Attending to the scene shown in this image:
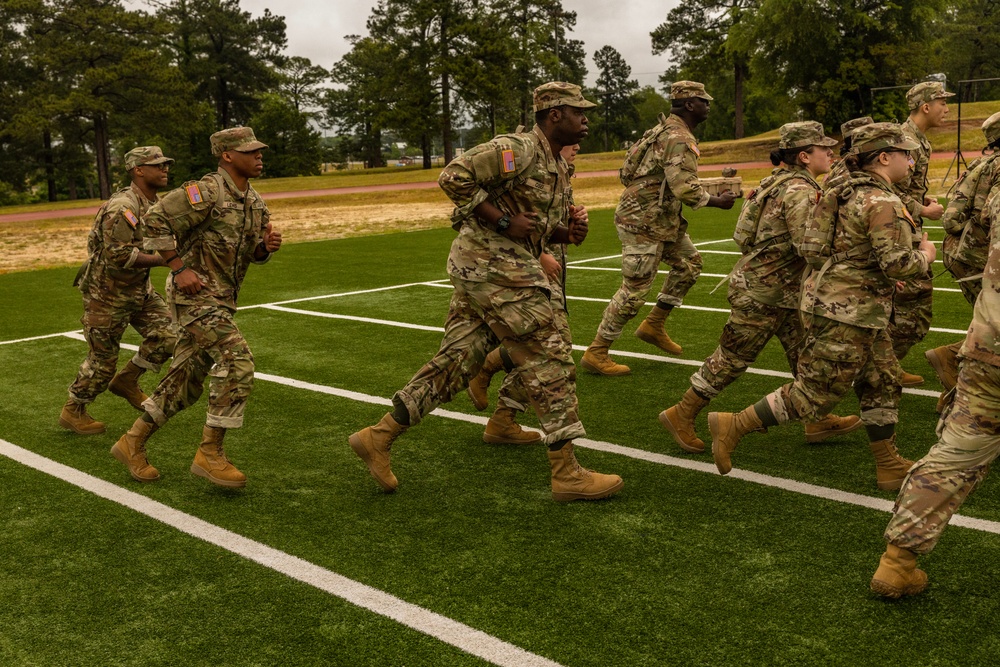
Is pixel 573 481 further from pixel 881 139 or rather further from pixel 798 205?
pixel 881 139

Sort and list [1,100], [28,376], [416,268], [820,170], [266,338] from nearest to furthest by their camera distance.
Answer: [820,170] < [28,376] < [266,338] < [416,268] < [1,100]

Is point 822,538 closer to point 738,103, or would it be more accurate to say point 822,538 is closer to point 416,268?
point 416,268

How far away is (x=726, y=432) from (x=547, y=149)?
6.27ft

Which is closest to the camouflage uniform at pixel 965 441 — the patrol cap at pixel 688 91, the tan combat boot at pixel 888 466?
the tan combat boot at pixel 888 466

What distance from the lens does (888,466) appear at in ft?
18.1

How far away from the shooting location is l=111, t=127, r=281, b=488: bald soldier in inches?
226

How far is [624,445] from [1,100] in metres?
57.0

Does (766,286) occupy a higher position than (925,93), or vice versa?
(925,93)

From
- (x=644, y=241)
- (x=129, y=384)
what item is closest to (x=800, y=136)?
(x=644, y=241)

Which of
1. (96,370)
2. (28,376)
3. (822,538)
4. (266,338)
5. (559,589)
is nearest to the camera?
(559,589)

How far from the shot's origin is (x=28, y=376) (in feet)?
30.6

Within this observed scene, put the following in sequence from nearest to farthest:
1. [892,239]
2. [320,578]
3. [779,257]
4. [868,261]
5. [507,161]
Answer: [320,578], [892,239], [868,261], [507,161], [779,257]

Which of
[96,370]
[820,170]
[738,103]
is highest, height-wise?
[738,103]

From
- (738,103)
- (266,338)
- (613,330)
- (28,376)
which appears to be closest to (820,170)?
(613,330)
